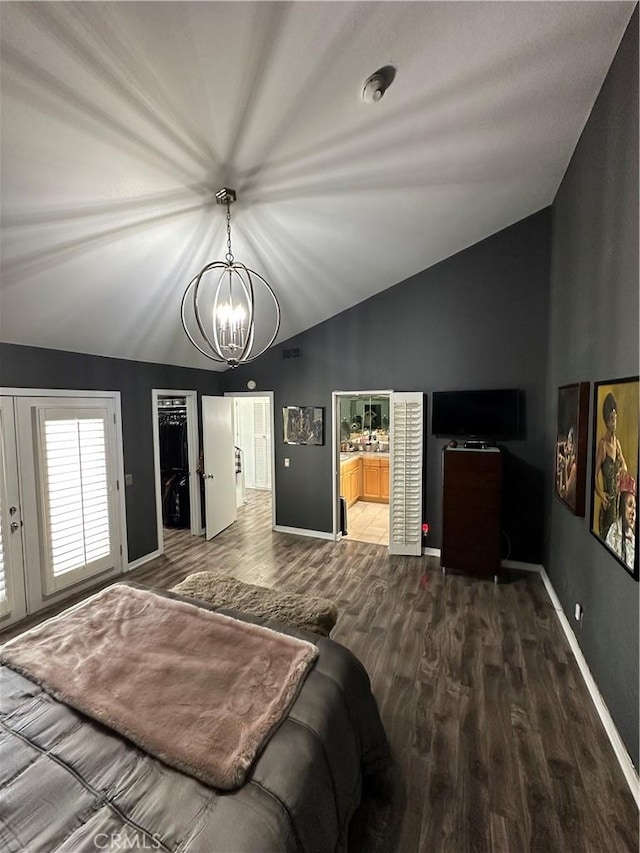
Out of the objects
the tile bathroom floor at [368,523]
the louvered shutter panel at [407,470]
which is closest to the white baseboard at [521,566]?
the louvered shutter panel at [407,470]

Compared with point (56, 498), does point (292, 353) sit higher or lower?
higher

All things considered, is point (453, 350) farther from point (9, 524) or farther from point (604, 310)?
point (9, 524)

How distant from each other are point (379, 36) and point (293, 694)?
2743 mm

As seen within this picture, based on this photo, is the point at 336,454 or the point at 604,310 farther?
the point at 336,454

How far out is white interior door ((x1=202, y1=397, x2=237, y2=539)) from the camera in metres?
5.12

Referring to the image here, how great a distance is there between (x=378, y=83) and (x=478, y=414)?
10.1ft

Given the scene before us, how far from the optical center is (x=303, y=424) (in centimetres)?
516

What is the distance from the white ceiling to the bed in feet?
7.90

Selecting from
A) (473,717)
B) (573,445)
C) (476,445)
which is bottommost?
(473,717)

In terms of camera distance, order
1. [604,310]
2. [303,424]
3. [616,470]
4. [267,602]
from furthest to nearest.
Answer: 1. [303,424]
2. [267,602]
3. [604,310]
4. [616,470]

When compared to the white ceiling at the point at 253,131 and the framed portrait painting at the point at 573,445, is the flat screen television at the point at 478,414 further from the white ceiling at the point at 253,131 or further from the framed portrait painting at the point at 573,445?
the white ceiling at the point at 253,131

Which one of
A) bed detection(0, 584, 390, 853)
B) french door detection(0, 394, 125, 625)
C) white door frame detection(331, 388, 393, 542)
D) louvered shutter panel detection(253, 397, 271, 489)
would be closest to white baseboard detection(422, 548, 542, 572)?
white door frame detection(331, 388, 393, 542)

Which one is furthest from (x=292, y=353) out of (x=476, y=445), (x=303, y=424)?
(x=476, y=445)

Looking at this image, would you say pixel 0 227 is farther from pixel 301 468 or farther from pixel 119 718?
pixel 301 468
